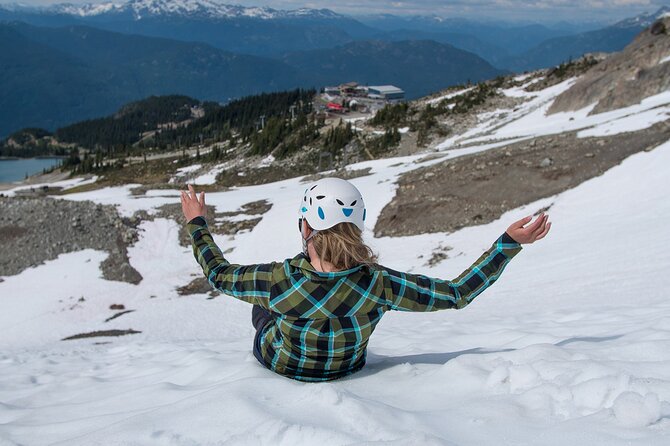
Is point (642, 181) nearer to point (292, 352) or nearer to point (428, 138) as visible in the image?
point (292, 352)

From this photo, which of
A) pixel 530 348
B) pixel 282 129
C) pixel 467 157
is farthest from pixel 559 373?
pixel 282 129

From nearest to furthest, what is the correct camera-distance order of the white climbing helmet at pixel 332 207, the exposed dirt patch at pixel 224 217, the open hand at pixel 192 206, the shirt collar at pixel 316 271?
the white climbing helmet at pixel 332 207
the shirt collar at pixel 316 271
the open hand at pixel 192 206
the exposed dirt patch at pixel 224 217

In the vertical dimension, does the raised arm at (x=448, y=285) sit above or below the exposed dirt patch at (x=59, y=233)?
above

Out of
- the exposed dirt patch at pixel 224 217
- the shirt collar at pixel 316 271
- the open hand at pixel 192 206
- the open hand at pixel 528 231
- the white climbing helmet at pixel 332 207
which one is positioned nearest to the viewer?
the white climbing helmet at pixel 332 207

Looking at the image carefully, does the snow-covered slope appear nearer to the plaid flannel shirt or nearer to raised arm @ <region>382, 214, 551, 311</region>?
the plaid flannel shirt

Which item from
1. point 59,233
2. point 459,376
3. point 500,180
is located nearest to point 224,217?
point 59,233

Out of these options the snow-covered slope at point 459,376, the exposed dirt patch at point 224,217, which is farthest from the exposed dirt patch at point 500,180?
the exposed dirt patch at point 224,217

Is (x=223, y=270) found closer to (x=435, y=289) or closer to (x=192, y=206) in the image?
(x=192, y=206)

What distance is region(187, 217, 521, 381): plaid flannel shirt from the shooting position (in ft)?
14.7

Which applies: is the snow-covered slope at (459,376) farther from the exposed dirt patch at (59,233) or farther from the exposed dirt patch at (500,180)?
the exposed dirt patch at (59,233)

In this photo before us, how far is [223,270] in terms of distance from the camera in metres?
4.91

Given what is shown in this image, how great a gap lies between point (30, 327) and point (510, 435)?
2068 cm

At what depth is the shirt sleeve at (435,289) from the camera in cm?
465

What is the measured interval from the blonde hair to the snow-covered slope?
113 centimetres
